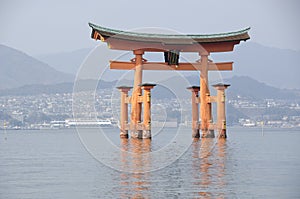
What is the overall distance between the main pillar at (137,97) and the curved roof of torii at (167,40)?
925 mm

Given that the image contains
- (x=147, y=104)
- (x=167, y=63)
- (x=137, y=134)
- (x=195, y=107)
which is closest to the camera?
(x=147, y=104)

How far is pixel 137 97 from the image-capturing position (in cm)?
5156

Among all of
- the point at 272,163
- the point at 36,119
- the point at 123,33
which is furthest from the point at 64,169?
the point at 36,119

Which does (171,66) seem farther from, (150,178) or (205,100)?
(150,178)

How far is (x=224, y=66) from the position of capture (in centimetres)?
A: 5316

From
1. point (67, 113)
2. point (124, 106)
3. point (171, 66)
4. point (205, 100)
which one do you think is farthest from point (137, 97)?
point (67, 113)

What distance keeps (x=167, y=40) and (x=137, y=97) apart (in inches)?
199

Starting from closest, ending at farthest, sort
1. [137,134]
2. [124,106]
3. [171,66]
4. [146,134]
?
[146,134], [137,134], [171,66], [124,106]

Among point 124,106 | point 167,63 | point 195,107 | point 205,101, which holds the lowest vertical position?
point 195,107

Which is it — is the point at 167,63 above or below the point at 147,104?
above

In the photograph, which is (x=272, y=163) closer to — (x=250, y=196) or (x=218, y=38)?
→ (x=250, y=196)

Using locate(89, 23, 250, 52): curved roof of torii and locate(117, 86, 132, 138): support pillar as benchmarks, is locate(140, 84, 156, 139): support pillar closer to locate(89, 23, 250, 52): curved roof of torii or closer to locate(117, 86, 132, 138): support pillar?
locate(117, 86, 132, 138): support pillar

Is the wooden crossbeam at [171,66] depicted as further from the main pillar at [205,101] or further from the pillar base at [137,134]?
the pillar base at [137,134]

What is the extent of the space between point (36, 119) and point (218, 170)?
428 feet
